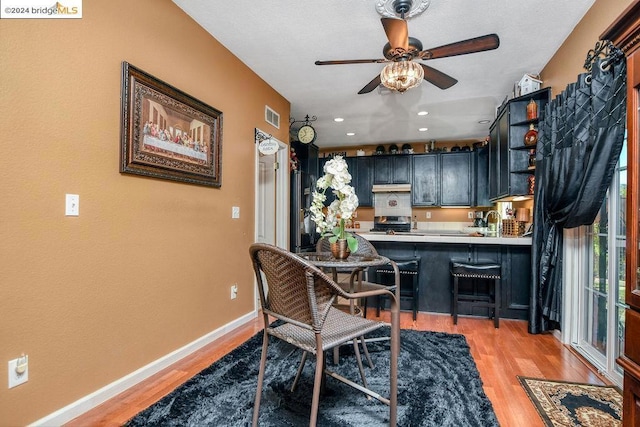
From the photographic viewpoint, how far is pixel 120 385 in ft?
6.38

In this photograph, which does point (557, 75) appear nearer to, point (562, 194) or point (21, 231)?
point (562, 194)

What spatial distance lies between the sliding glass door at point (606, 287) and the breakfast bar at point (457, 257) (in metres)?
0.71

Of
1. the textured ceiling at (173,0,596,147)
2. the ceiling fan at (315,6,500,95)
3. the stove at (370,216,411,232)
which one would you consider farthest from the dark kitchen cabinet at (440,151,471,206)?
the ceiling fan at (315,6,500,95)

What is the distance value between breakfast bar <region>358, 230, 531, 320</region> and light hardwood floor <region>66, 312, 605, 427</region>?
0.71ft

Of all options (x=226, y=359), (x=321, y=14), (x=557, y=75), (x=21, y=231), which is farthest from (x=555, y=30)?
(x=21, y=231)

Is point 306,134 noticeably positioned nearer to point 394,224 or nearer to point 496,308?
point 394,224

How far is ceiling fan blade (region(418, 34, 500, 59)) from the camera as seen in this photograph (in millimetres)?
2096

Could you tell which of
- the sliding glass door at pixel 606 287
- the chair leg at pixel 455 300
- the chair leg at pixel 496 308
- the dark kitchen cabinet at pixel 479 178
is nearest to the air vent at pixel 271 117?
the chair leg at pixel 455 300

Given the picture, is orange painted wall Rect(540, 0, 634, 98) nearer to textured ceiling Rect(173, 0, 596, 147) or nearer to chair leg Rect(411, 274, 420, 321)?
textured ceiling Rect(173, 0, 596, 147)

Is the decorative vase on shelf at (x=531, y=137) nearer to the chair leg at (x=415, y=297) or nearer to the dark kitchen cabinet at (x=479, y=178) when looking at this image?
the chair leg at (x=415, y=297)

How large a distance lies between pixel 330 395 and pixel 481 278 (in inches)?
93.0

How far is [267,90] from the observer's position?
12.3ft

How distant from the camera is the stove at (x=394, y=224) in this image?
21.4 feet

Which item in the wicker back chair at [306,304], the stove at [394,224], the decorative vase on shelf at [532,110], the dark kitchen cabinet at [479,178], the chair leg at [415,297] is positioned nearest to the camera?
the wicker back chair at [306,304]
